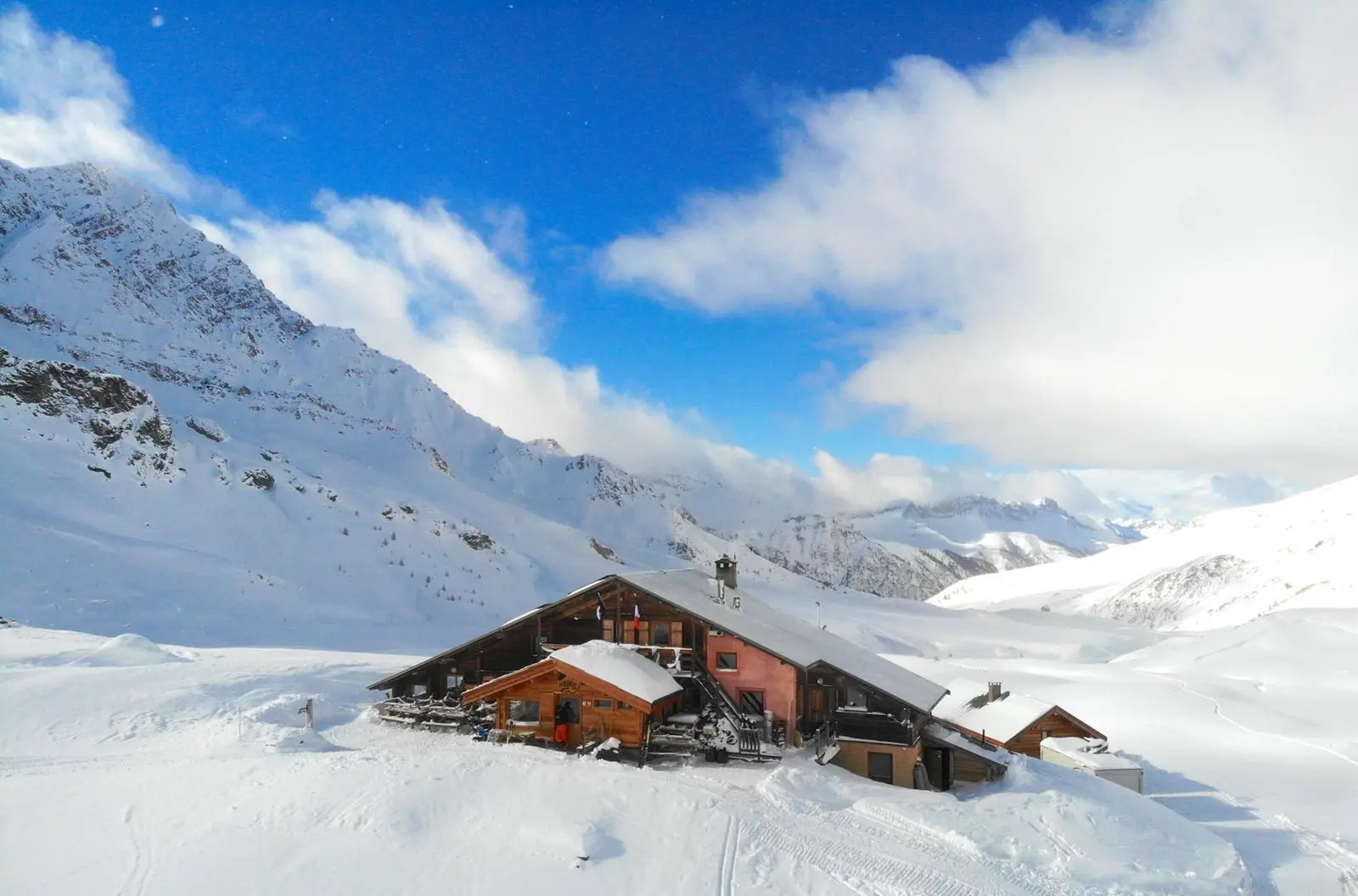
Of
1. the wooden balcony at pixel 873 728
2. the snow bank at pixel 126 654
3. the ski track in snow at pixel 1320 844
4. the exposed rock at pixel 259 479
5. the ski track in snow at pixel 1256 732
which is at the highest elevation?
the exposed rock at pixel 259 479

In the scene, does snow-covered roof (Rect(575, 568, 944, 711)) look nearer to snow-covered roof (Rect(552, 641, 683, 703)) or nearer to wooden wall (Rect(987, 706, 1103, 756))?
snow-covered roof (Rect(552, 641, 683, 703))

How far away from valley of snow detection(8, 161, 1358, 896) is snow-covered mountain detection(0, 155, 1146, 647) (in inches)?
12.0

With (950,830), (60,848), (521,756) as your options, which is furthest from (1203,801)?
(60,848)

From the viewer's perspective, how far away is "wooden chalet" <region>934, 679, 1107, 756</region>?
112 ft

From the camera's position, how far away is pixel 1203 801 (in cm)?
3117

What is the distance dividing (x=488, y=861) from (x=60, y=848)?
7.82 metres

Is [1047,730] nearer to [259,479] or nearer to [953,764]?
[953,764]

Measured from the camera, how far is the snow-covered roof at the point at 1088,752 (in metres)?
31.3

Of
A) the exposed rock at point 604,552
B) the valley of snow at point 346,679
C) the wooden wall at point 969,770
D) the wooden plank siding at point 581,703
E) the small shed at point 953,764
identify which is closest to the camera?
the valley of snow at point 346,679

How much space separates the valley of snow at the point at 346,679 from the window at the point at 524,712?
1.53m

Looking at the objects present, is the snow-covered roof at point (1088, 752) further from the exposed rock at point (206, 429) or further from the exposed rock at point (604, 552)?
the exposed rock at point (206, 429)

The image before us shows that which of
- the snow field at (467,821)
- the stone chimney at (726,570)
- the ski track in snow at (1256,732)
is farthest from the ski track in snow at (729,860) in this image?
the ski track in snow at (1256,732)

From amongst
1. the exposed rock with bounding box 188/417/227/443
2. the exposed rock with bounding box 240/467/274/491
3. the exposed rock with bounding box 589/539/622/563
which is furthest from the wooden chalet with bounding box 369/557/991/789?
the exposed rock with bounding box 589/539/622/563

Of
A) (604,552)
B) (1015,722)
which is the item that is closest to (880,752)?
(1015,722)
